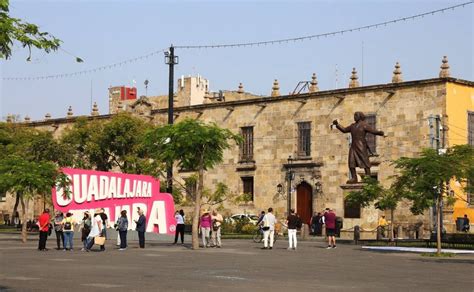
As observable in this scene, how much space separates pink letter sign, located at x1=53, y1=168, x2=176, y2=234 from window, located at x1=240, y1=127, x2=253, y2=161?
12.1m

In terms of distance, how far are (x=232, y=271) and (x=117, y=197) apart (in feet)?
73.4

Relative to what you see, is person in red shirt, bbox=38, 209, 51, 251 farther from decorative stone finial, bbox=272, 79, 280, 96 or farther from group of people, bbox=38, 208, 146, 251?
decorative stone finial, bbox=272, 79, 280, 96

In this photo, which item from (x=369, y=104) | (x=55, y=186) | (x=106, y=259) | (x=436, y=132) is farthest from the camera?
(x=369, y=104)

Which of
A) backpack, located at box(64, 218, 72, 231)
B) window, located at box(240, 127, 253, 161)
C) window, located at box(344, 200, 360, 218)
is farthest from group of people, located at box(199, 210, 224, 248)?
window, located at box(240, 127, 253, 161)

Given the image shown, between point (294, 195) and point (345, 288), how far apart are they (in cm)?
3593

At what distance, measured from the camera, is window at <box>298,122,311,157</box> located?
51750mm

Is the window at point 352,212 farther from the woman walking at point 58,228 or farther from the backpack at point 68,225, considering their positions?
the backpack at point 68,225

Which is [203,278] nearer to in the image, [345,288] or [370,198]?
[345,288]

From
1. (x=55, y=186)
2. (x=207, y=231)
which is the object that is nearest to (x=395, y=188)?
(x=207, y=231)

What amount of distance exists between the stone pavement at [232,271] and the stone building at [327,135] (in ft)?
47.7

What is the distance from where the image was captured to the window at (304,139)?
5175 cm

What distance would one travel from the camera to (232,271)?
2002 centimetres

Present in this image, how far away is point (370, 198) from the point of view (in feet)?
117

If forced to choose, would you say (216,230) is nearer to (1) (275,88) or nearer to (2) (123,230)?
(2) (123,230)
